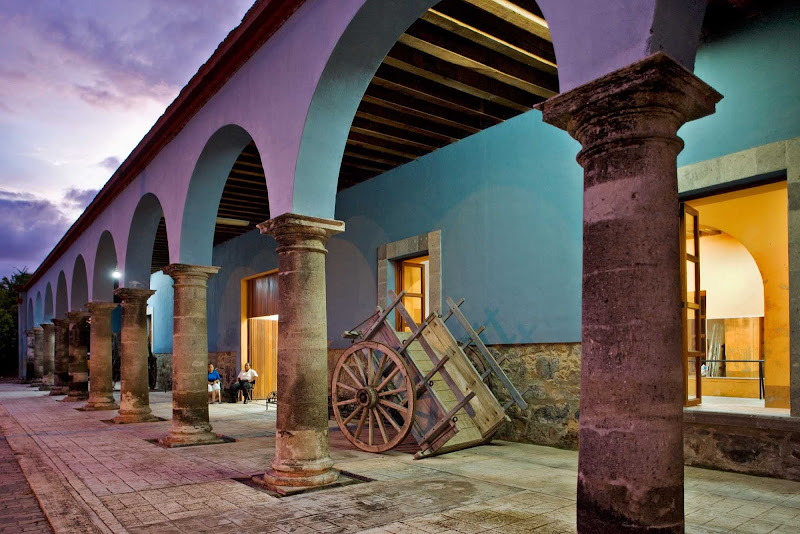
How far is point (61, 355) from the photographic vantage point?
17734 mm

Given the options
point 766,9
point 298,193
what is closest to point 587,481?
point 298,193

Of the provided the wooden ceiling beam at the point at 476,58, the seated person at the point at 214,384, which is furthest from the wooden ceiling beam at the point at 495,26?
the seated person at the point at 214,384

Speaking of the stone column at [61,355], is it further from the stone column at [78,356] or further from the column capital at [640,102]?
the column capital at [640,102]

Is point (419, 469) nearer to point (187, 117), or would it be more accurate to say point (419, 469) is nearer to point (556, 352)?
point (556, 352)

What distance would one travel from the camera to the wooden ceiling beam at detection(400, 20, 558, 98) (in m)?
6.23

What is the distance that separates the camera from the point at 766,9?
5781 millimetres

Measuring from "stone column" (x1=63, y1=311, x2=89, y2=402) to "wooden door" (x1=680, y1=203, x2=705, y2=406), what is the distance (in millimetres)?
13791

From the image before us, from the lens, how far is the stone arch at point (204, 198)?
316 inches

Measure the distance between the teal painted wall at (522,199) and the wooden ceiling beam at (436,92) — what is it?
285 mm

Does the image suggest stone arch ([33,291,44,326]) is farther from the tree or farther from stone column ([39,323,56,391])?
the tree

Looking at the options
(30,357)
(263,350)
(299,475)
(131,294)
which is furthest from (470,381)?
(30,357)

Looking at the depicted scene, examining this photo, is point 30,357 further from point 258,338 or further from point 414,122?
point 414,122

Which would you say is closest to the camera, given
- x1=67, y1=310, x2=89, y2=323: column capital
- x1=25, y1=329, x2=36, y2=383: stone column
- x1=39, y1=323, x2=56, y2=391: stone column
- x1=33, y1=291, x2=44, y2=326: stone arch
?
x1=67, y1=310, x2=89, y2=323: column capital

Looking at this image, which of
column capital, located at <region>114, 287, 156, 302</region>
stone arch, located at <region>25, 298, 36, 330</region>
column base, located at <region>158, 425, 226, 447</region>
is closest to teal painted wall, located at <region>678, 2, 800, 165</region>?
column base, located at <region>158, 425, 226, 447</region>
